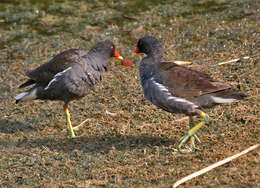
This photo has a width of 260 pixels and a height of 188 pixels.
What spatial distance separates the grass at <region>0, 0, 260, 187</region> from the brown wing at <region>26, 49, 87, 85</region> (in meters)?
0.54

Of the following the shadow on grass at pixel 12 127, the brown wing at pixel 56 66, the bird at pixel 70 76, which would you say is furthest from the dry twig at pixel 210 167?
the shadow on grass at pixel 12 127

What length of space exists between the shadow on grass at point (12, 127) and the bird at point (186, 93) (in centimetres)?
168

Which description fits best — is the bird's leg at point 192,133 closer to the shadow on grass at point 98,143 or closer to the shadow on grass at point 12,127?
the shadow on grass at point 98,143

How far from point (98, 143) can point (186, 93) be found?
1139 millimetres

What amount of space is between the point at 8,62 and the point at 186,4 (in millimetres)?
3536

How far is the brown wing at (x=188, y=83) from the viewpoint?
14.7 feet

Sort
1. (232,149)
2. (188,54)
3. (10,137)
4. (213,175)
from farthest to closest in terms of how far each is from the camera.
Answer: (188,54) → (10,137) → (232,149) → (213,175)

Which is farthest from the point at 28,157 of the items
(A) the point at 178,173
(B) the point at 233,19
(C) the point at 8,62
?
(B) the point at 233,19

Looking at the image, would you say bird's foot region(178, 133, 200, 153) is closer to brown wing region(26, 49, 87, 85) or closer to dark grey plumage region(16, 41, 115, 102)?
dark grey plumage region(16, 41, 115, 102)

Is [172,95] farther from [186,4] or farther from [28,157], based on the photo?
[186,4]

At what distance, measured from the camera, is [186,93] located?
455cm

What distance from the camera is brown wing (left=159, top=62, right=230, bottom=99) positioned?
176 inches

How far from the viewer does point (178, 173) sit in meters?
4.07

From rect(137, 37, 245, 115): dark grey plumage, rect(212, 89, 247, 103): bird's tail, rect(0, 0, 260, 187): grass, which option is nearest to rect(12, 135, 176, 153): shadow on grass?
rect(0, 0, 260, 187): grass
